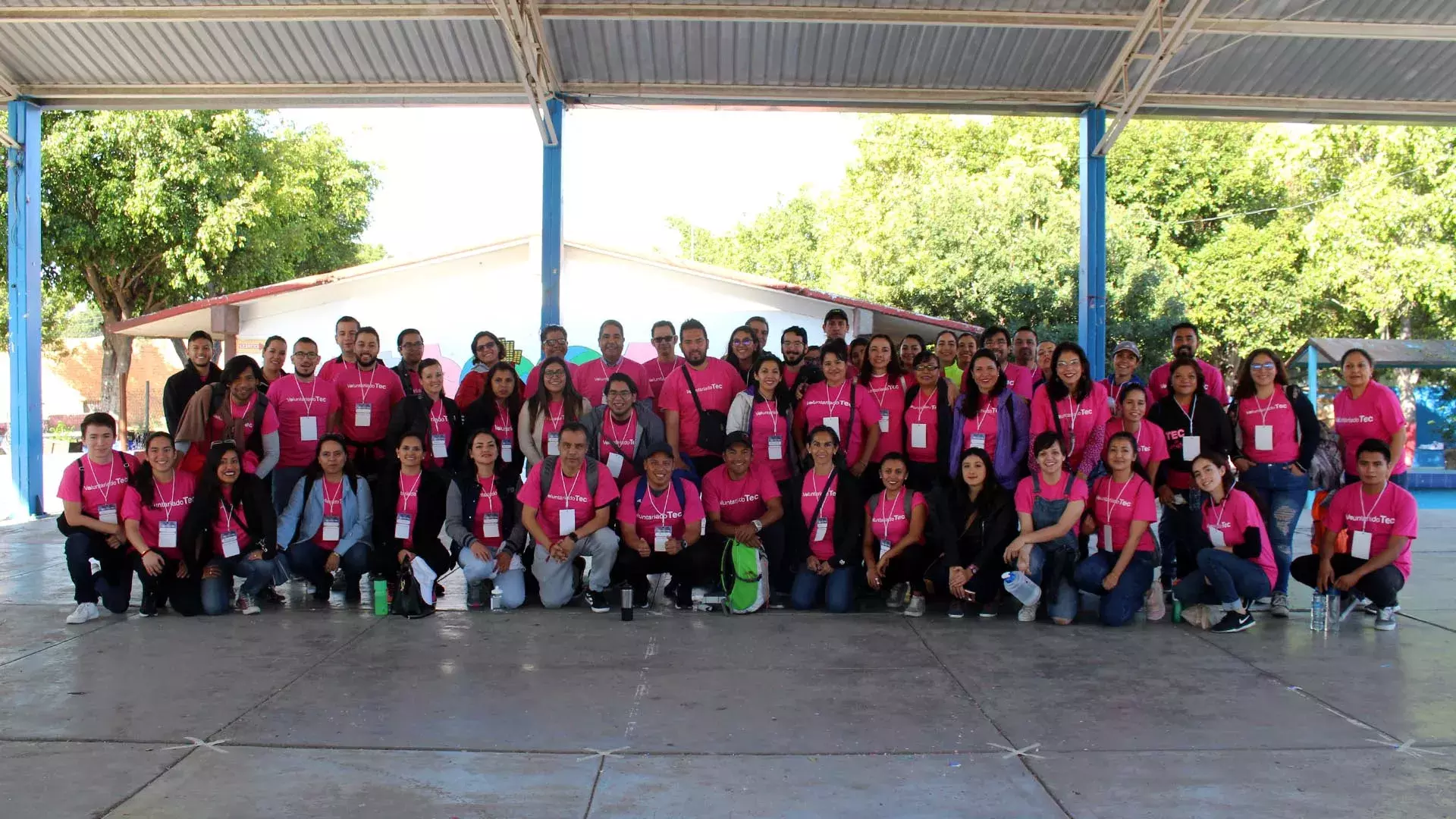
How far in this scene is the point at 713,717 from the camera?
4375 millimetres

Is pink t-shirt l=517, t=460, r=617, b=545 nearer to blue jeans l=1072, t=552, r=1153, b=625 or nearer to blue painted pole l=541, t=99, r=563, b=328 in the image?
blue jeans l=1072, t=552, r=1153, b=625

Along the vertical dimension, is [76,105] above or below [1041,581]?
above

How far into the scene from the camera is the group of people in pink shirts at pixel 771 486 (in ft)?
20.2

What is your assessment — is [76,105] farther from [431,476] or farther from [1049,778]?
[1049,778]

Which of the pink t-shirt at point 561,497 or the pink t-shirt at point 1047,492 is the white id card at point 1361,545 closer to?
the pink t-shirt at point 1047,492

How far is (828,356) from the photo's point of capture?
21.9 feet

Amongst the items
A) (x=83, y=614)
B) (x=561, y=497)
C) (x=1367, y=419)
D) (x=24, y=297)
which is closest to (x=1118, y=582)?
(x=1367, y=419)

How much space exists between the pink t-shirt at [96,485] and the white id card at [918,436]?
15.0 ft

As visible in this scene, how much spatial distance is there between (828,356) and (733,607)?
1600 millimetres

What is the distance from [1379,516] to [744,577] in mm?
3529

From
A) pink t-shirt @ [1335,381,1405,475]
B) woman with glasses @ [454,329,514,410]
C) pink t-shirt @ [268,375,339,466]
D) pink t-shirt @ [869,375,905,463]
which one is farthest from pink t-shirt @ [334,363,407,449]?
pink t-shirt @ [1335,381,1405,475]

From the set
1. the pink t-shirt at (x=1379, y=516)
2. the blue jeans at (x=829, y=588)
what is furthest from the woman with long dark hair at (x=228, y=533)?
the pink t-shirt at (x=1379, y=516)

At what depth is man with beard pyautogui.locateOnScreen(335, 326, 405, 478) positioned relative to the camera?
702cm

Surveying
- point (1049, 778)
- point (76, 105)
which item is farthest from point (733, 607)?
point (76, 105)
